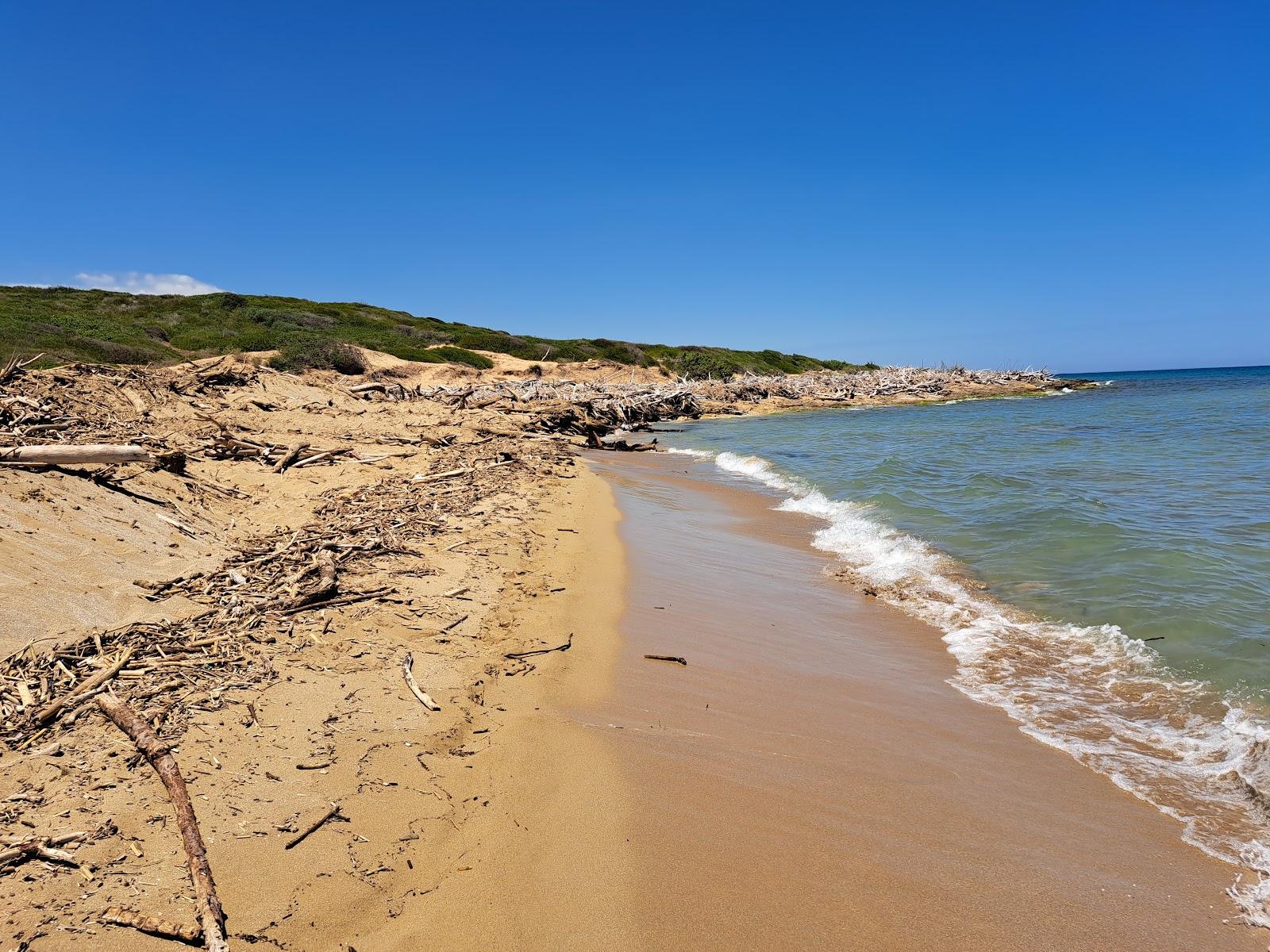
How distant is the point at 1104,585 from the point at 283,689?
7.19 m

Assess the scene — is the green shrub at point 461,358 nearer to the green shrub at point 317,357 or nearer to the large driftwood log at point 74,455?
the green shrub at point 317,357

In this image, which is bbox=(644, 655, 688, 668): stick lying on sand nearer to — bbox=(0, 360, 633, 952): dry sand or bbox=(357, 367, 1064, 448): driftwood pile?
bbox=(0, 360, 633, 952): dry sand

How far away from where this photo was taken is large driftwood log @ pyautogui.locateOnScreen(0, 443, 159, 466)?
538 cm

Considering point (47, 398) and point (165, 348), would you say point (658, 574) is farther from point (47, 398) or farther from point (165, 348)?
point (165, 348)

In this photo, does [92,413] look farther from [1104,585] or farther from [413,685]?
[1104,585]

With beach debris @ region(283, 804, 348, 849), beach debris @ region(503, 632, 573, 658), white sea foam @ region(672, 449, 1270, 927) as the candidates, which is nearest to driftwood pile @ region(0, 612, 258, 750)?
beach debris @ region(283, 804, 348, 849)

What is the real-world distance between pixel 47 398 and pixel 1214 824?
38.2 ft

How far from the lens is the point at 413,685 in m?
3.84

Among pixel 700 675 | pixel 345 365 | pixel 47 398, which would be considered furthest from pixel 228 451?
pixel 345 365

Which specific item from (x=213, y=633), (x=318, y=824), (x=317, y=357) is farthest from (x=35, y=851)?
(x=317, y=357)

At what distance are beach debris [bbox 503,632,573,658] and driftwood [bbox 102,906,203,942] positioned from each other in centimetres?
246

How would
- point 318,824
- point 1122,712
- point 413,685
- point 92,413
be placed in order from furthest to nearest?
point 92,413 → point 1122,712 → point 413,685 → point 318,824

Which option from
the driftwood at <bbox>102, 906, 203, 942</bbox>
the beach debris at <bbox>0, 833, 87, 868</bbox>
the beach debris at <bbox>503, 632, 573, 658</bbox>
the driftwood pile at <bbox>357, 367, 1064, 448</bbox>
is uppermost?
the driftwood pile at <bbox>357, 367, 1064, 448</bbox>

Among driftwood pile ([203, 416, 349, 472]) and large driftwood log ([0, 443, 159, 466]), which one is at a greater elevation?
large driftwood log ([0, 443, 159, 466])
